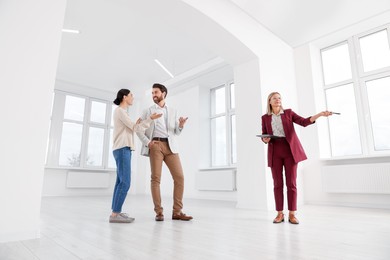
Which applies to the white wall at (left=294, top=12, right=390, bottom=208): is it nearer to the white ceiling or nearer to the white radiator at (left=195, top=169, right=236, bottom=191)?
the white ceiling

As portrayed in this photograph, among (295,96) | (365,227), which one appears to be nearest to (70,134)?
(295,96)

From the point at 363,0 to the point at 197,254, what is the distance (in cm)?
403

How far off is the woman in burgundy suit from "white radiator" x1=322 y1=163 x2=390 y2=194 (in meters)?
2.03

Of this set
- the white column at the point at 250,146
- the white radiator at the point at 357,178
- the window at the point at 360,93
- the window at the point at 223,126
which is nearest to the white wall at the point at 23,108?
the white column at the point at 250,146

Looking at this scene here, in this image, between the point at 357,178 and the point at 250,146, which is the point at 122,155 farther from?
the point at 357,178

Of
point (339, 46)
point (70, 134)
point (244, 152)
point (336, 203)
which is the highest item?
point (339, 46)

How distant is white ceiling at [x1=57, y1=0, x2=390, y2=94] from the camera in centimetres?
342

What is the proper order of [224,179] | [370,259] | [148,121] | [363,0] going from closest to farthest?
1. [370,259]
2. [148,121]
3. [363,0]
4. [224,179]

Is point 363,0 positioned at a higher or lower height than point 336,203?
higher

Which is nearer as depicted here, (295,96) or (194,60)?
(295,96)

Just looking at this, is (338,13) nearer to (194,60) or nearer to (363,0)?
(363,0)

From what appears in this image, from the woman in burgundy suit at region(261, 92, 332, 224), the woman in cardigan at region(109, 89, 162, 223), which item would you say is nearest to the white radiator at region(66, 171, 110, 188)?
the woman in cardigan at region(109, 89, 162, 223)

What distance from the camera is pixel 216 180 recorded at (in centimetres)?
558

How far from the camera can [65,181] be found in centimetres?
668
